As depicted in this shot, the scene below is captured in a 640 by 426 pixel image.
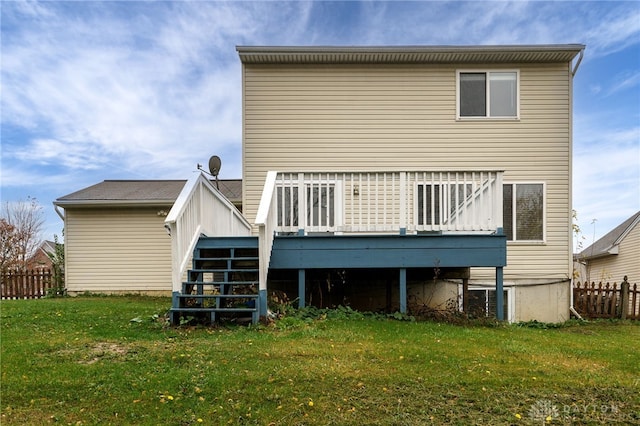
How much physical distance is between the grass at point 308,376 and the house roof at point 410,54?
6059mm

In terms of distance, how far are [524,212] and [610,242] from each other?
10.5 meters

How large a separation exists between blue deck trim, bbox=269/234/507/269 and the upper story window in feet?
13.2

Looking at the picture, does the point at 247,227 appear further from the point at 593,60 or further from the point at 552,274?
the point at 593,60

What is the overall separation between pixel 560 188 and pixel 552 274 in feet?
6.32

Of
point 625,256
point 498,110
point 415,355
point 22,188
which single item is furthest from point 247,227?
point 22,188

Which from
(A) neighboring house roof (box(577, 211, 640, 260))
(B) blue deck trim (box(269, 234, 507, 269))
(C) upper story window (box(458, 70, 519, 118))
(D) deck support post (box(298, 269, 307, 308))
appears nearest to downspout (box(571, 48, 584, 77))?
(C) upper story window (box(458, 70, 519, 118))

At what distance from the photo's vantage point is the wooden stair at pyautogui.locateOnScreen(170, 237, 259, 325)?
541cm

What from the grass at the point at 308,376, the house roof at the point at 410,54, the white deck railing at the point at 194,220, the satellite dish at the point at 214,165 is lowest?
the grass at the point at 308,376

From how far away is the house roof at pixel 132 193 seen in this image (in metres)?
11.2

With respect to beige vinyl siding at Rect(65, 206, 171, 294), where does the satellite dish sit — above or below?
above

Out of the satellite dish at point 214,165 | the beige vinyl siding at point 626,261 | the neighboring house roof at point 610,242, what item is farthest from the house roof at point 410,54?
the neighboring house roof at point 610,242

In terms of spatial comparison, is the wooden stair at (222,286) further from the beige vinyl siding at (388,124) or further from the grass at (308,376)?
the beige vinyl siding at (388,124)

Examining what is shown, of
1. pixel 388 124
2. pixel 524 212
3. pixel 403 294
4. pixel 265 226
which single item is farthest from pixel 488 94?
pixel 265 226

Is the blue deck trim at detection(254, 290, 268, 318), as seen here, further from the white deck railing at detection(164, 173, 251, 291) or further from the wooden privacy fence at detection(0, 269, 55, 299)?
the wooden privacy fence at detection(0, 269, 55, 299)
